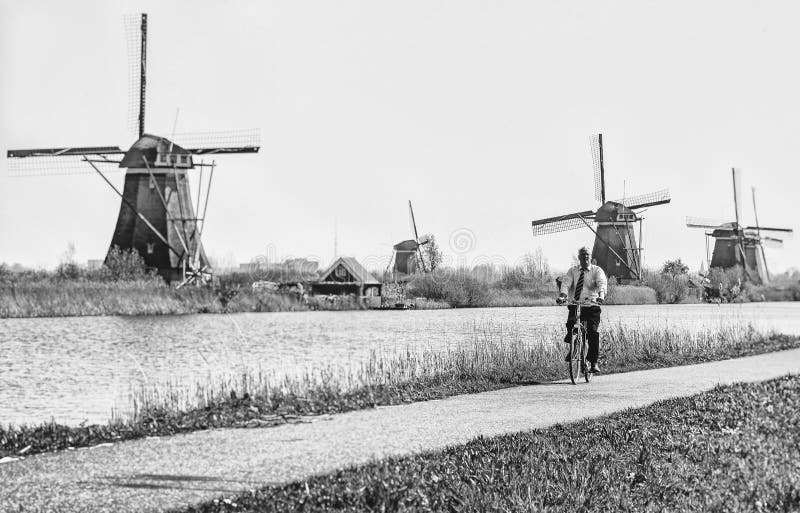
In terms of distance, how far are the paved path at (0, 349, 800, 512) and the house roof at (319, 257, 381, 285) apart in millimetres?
49036

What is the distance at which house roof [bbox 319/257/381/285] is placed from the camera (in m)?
62.1

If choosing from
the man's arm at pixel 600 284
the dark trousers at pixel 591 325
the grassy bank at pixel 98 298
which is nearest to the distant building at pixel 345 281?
the grassy bank at pixel 98 298

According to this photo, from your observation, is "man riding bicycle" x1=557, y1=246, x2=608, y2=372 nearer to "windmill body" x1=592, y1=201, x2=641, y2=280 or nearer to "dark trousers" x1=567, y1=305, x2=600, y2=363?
"dark trousers" x1=567, y1=305, x2=600, y2=363

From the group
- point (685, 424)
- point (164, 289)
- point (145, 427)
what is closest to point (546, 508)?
point (685, 424)

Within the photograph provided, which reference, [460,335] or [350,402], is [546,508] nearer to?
[350,402]

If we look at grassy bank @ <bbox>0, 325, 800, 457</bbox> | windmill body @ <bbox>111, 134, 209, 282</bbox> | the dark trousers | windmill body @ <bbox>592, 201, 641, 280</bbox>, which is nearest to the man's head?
the dark trousers

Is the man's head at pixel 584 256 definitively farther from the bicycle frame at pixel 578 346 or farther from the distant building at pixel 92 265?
the distant building at pixel 92 265

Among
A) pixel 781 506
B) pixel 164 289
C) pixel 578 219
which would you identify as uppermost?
pixel 578 219

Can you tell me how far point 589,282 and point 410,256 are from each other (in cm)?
6630

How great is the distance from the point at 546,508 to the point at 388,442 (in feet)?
9.59

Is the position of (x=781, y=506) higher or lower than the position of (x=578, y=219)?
lower

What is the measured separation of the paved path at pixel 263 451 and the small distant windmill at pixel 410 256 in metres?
65.6

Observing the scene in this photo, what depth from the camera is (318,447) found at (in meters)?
8.71

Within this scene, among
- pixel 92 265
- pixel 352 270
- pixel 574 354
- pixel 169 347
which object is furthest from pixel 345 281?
pixel 574 354
